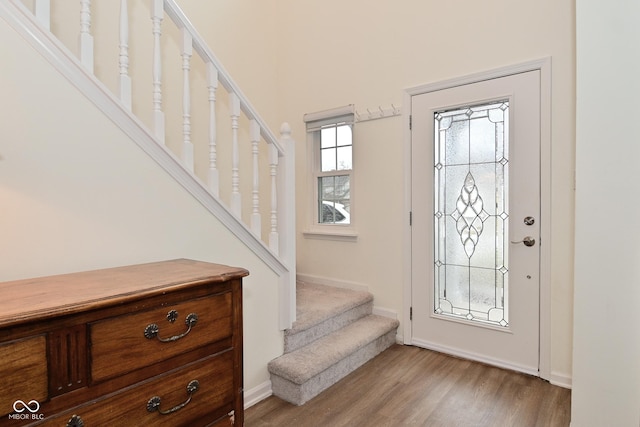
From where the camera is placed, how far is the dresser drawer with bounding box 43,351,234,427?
3.62 feet

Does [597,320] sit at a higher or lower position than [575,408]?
higher

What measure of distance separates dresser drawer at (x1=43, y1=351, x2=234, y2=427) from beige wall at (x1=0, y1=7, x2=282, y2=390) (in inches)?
23.9

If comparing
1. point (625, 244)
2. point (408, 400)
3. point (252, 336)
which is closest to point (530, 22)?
point (625, 244)

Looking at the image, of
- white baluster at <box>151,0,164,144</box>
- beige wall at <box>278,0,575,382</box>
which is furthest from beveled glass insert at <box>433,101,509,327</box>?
white baluster at <box>151,0,164,144</box>

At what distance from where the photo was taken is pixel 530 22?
7.97 ft

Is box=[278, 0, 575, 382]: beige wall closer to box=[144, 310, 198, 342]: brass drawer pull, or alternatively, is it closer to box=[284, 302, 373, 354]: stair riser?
box=[284, 302, 373, 354]: stair riser

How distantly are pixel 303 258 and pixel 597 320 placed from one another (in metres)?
2.55

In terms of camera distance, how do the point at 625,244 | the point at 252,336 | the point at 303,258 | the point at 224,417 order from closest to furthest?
the point at 224,417
the point at 625,244
the point at 252,336
the point at 303,258

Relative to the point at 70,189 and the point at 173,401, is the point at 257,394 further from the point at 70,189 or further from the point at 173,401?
the point at 70,189

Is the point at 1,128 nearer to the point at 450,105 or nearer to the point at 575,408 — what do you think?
the point at 450,105

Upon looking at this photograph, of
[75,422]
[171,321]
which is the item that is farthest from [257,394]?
[75,422]

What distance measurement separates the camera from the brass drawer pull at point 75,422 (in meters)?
1.04

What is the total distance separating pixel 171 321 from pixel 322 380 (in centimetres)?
138

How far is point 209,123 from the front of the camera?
218 centimetres
